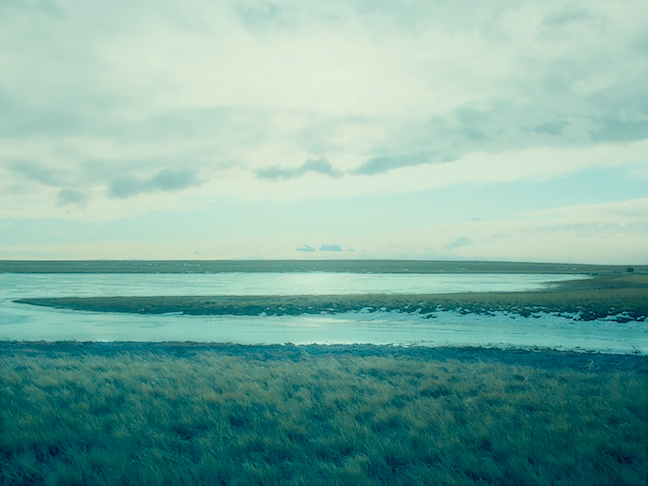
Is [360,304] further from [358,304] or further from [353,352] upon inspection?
[353,352]

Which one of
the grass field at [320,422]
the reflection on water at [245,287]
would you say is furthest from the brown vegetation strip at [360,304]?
the grass field at [320,422]

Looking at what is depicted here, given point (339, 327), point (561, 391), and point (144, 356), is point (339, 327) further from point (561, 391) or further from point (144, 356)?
point (561, 391)

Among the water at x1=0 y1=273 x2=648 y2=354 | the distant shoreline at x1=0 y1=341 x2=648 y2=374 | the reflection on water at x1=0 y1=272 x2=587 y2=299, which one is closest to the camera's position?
the distant shoreline at x1=0 y1=341 x2=648 y2=374

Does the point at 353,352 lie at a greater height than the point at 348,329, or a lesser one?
greater

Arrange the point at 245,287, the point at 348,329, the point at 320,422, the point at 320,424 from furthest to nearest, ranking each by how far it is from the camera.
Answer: the point at 245,287 < the point at 348,329 < the point at 320,422 < the point at 320,424

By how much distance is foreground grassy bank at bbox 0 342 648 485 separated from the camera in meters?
6.87

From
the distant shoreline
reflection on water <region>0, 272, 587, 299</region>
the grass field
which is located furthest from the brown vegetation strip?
the grass field

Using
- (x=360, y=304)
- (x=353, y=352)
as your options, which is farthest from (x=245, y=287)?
(x=353, y=352)

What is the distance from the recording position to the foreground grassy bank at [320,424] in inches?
270

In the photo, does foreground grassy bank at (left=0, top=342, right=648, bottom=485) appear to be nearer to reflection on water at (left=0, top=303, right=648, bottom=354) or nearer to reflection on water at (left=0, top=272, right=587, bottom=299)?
reflection on water at (left=0, top=303, right=648, bottom=354)

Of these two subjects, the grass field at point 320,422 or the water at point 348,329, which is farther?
the water at point 348,329

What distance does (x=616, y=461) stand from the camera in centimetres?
703

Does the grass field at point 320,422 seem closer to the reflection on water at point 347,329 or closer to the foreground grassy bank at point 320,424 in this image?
the foreground grassy bank at point 320,424

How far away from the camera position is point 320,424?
9.07 metres
